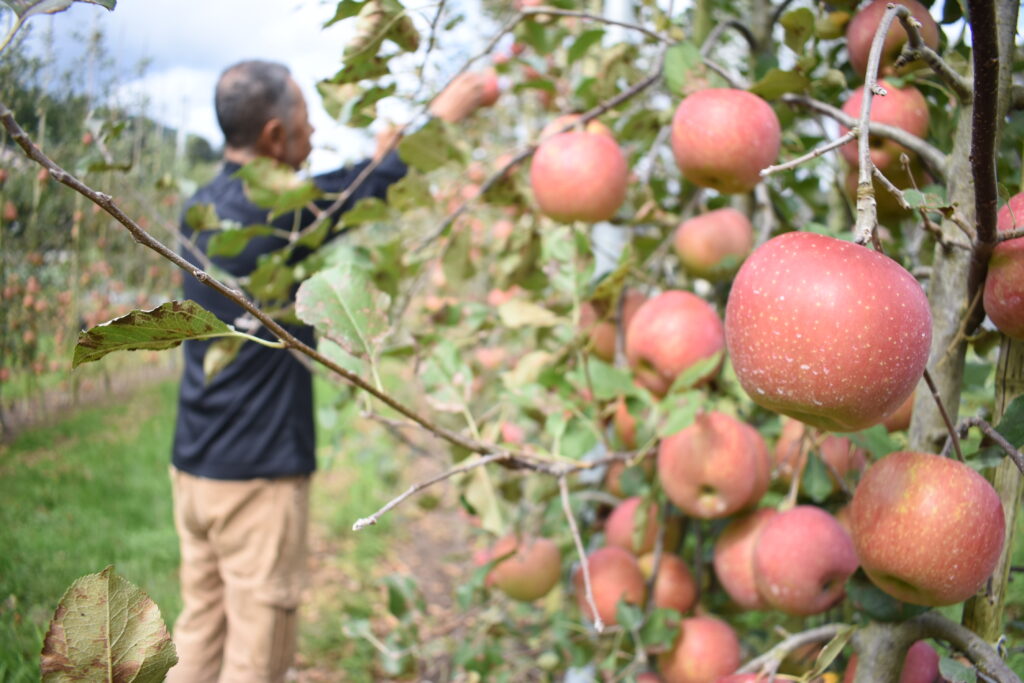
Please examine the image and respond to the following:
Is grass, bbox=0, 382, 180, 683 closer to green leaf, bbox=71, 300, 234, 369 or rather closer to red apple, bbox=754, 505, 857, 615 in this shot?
green leaf, bbox=71, 300, 234, 369

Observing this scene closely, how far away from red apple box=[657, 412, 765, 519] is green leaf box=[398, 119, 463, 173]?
1.83 ft

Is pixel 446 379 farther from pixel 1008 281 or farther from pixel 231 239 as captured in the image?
pixel 1008 281

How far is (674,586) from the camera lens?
1.01 metres

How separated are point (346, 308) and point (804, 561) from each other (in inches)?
21.9

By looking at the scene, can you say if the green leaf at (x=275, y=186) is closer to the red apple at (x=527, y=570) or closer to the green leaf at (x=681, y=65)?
the green leaf at (x=681, y=65)

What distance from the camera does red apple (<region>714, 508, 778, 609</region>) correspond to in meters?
0.89

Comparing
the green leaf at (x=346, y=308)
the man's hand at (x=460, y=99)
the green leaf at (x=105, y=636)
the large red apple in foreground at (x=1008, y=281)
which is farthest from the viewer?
the man's hand at (x=460, y=99)

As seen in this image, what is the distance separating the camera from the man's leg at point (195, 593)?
5.12 feet

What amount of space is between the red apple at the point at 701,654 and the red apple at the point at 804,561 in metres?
0.14

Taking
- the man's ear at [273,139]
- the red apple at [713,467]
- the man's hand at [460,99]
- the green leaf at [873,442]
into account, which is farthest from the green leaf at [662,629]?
the man's ear at [273,139]

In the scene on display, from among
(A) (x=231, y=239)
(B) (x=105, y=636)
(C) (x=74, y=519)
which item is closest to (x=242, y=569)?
(C) (x=74, y=519)

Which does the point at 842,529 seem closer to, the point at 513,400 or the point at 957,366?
the point at 957,366

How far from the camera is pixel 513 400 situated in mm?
935

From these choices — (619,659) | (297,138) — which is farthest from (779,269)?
(297,138)
